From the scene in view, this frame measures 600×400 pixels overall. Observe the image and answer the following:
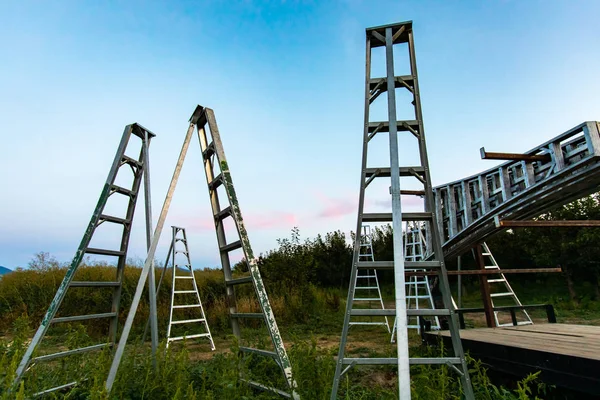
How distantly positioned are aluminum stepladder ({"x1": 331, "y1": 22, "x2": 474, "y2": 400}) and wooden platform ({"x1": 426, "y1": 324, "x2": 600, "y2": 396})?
1.04 meters

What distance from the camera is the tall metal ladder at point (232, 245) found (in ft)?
7.22

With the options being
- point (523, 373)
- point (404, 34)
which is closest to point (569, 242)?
point (523, 373)

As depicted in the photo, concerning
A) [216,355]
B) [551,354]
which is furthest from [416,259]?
[216,355]

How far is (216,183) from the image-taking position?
2.84 metres

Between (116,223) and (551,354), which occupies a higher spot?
(116,223)

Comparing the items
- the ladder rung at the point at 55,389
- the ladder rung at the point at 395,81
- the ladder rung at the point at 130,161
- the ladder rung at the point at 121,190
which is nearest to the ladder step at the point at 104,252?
the ladder rung at the point at 121,190

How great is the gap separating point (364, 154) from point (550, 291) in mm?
13806

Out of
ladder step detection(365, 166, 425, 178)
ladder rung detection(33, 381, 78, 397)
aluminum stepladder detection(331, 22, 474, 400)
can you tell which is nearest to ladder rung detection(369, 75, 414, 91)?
aluminum stepladder detection(331, 22, 474, 400)

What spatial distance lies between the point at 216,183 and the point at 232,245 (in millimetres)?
553

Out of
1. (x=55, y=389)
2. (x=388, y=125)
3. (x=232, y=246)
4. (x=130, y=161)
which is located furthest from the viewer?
(x=130, y=161)

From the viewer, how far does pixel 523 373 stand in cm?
272

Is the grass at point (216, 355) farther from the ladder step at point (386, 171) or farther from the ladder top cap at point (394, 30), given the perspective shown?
the ladder top cap at point (394, 30)

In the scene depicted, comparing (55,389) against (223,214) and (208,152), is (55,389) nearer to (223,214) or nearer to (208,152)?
(223,214)

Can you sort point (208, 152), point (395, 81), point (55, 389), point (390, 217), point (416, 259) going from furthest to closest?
point (416, 259) → point (208, 152) → point (55, 389) → point (395, 81) → point (390, 217)
